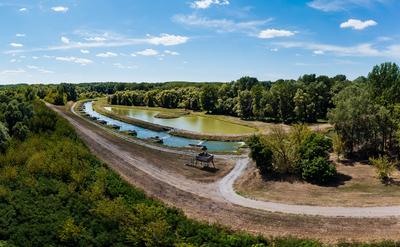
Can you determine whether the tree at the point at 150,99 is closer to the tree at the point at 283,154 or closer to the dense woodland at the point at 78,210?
the dense woodland at the point at 78,210

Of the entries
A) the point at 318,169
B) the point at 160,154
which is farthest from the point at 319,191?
the point at 160,154

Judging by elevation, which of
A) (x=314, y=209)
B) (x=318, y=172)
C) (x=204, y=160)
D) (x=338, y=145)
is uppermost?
(x=338, y=145)

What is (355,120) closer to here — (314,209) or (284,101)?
(314,209)

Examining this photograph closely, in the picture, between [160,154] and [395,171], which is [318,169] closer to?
[395,171]

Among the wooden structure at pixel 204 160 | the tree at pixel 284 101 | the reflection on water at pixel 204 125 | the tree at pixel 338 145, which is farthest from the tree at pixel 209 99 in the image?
the tree at pixel 338 145

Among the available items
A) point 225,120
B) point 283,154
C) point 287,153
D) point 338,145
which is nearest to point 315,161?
point 287,153
